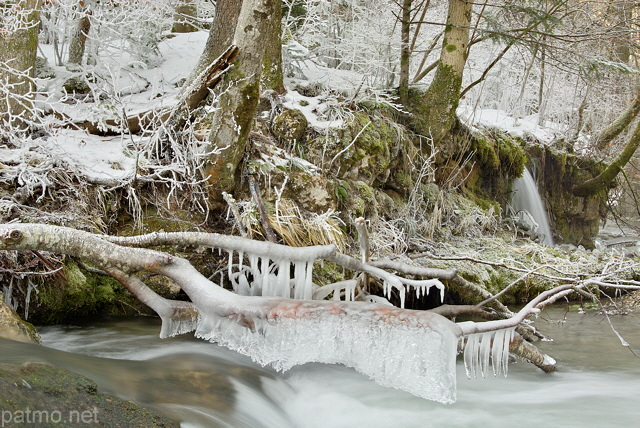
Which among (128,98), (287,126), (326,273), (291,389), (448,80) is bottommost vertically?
(291,389)

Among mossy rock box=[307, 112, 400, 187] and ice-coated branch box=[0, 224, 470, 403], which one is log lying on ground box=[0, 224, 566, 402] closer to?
ice-coated branch box=[0, 224, 470, 403]

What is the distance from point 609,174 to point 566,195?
1.00 meters

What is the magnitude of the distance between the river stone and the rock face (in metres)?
10.7

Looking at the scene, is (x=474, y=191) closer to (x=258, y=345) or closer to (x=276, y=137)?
(x=276, y=137)

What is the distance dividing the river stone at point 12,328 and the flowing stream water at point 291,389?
0.14 metres

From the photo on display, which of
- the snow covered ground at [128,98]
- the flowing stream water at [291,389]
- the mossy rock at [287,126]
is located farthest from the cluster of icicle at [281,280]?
the mossy rock at [287,126]

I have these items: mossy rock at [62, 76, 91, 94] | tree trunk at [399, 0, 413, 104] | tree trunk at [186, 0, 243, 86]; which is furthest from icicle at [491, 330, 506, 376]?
mossy rock at [62, 76, 91, 94]

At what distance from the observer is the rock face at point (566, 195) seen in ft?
39.1

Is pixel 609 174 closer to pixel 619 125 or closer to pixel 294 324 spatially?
pixel 619 125

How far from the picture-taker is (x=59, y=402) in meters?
2.16

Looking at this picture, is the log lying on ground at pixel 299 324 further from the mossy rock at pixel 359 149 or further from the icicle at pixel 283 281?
the mossy rock at pixel 359 149

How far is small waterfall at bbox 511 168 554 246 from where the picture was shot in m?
10.4

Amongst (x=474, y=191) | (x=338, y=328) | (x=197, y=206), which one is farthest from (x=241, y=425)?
(x=474, y=191)

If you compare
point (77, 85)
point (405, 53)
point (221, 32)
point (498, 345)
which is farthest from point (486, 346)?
point (77, 85)
